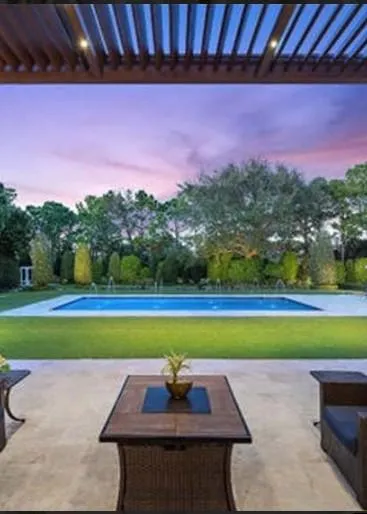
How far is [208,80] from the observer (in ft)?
14.0

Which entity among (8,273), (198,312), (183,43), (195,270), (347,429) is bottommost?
(198,312)

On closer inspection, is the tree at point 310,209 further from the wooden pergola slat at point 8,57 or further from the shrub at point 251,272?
the wooden pergola slat at point 8,57

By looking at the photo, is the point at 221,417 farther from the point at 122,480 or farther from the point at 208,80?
the point at 208,80

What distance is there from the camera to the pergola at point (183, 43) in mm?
3338

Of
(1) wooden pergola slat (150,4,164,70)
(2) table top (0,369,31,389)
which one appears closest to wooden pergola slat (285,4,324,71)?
(1) wooden pergola slat (150,4,164,70)

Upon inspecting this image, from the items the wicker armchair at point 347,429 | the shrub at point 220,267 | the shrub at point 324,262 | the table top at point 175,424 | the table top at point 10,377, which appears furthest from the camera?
the shrub at point 220,267

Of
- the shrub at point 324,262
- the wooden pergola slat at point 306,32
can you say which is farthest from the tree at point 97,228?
the wooden pergola slat at point 306,32

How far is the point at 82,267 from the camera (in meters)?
23.4

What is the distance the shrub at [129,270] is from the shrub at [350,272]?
30.0 feet

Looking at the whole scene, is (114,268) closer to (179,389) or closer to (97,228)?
(97,228)

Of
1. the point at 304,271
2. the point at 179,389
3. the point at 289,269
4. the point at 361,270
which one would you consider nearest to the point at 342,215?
the point at 361,270

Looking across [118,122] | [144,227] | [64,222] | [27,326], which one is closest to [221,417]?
[27,326]

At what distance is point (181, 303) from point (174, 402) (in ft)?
45.8

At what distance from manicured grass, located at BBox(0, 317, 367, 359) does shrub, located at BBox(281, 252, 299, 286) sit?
447 inches
